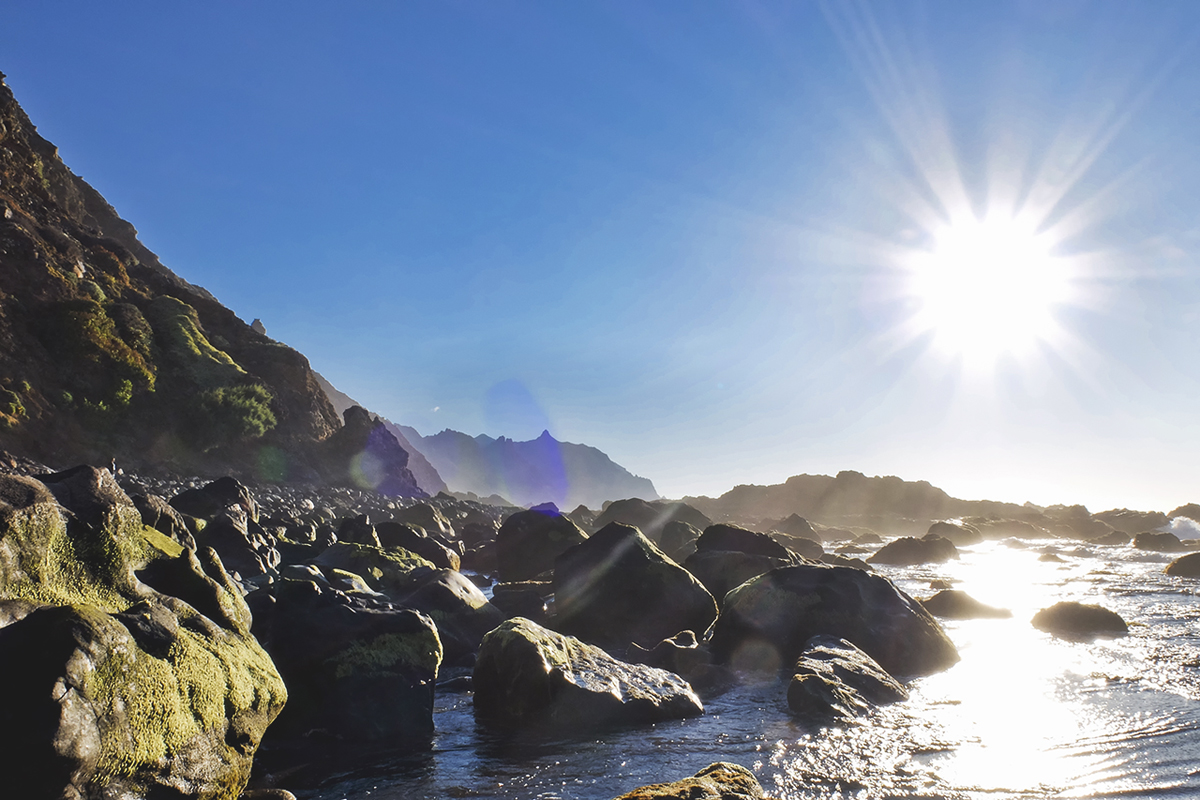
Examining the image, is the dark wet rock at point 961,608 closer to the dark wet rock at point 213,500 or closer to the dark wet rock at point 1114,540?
the dark wet rock at point 213,500

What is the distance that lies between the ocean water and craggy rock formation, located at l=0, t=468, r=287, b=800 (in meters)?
1.47

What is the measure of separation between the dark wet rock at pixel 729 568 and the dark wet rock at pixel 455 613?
5980 millimetres

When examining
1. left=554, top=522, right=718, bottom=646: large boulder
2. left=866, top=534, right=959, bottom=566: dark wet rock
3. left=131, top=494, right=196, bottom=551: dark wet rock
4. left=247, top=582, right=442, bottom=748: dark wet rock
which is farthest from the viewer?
left=866, top=534, right=959, bottom=566: dark wet rock

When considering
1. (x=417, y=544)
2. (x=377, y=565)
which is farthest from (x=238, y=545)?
(x=417, y=544)

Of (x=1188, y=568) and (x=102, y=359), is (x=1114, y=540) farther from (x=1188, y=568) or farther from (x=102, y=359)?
(x=102, y=359)

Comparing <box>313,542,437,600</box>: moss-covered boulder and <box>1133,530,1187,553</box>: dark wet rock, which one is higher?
<box>1133,530,1187,553</box>: dark wet rock

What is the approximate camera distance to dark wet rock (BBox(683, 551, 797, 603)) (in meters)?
16.1

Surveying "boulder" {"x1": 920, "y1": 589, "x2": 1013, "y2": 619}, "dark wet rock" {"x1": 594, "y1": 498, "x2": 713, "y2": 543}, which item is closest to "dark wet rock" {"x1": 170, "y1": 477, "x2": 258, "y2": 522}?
"dark wet rock" {"x1": 594, "y1": 498, "x2": 713, "y2": 543}

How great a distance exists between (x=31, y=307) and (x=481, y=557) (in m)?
30.1

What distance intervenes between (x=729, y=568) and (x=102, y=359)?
4087 cm

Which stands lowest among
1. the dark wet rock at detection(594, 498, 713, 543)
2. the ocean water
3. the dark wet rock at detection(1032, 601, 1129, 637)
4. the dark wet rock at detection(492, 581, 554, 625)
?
the ocean water

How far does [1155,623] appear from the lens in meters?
15.3

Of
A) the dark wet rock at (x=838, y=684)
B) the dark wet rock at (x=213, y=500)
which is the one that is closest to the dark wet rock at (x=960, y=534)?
the dark wet rock at (x=838, y=684)

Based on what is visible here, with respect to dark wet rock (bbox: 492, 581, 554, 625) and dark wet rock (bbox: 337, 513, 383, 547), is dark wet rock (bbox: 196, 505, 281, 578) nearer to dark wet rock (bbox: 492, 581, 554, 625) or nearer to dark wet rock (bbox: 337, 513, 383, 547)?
dark wet rock (bbox: 337, 513, 383, 547)
